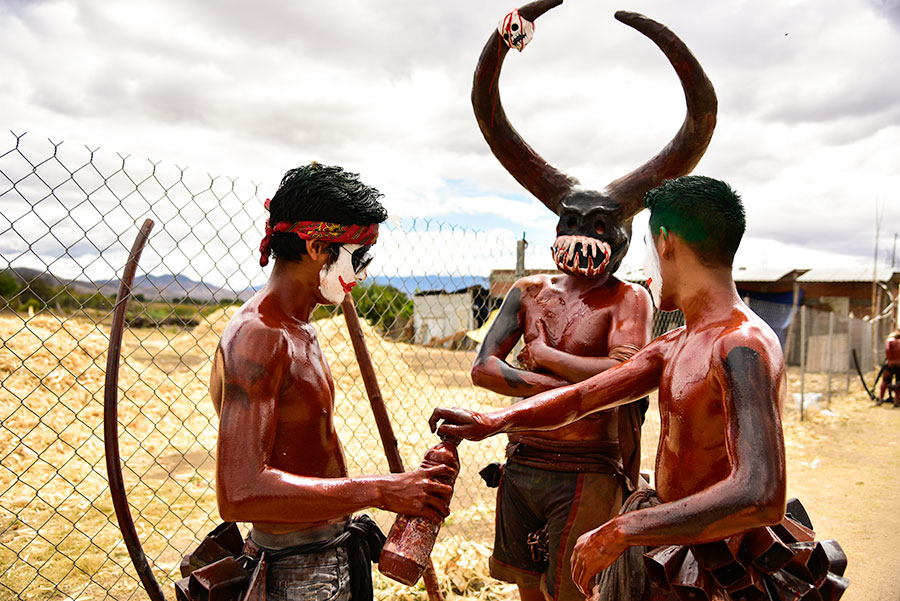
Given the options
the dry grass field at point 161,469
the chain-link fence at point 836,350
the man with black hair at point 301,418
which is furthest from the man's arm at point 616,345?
the chain-link fence at point 836,350

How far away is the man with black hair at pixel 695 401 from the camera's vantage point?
4.89 ft

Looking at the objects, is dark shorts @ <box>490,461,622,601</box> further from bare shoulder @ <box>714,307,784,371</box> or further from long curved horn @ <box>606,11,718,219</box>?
long curved horn @ <box>606,11,718,219</box>

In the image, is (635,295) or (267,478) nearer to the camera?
(267,478)

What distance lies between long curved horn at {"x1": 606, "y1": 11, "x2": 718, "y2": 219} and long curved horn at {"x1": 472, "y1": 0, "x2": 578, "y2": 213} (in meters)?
0.27

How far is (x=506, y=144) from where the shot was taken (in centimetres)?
303

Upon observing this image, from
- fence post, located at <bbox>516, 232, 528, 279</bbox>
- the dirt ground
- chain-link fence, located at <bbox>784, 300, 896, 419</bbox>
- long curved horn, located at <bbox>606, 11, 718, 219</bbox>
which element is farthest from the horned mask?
chain-link fence, located at <bbox>784, 300, 896, 419</bbox>

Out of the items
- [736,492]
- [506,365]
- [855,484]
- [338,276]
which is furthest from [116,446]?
[855,484]

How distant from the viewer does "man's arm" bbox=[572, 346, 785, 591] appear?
1463 millimetres

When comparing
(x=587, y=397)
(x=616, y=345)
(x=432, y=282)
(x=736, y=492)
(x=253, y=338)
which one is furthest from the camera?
(x=432, y=282)

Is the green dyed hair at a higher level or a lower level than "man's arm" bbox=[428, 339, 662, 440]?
higher

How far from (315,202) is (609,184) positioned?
1.52 m

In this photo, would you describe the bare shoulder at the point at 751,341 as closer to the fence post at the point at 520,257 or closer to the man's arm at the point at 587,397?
the man's arm at the point at 587,397

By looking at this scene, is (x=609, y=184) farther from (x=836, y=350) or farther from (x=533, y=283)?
(x=836, y=350)

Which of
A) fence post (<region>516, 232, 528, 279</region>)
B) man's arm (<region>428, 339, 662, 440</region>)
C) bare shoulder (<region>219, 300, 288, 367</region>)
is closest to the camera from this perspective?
bare shoulder (<region>219, 300, 288, 367</region>)
